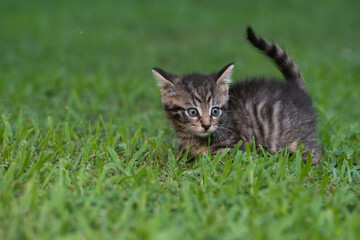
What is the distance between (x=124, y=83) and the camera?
7984 mm

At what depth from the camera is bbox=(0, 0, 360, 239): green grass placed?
2.90m

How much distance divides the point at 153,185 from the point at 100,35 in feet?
31.2

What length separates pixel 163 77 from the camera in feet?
15.4

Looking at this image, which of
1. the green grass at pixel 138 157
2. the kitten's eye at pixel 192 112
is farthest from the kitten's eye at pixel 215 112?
the green grass at pixel 138 157

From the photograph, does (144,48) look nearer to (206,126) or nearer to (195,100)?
(195,100)

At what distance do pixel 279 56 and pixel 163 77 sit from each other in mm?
1571

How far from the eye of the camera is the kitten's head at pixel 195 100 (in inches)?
176

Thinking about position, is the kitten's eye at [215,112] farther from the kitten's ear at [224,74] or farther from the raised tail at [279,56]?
the raised tail at [279,56]

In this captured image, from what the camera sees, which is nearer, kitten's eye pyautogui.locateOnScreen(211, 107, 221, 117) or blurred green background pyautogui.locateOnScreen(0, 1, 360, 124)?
kitten's eye pyautogui.locateOnScreen(211, 107, 221, 117)

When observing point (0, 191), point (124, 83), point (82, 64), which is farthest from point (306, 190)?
point (82, 64)

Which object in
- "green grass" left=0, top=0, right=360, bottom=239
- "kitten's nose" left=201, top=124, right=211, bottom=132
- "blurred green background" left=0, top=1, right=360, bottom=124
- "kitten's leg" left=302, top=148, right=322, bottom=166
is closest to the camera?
"green grass" left=0, top=0, right=360, bottom=239

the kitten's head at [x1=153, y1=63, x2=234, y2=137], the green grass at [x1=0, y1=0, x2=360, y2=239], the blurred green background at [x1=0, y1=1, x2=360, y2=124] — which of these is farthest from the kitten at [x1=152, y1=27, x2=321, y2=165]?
the blurred green background at [x1=0, y1=1, x2=360, y2=124]

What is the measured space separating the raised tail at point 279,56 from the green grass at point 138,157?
2.62 ft

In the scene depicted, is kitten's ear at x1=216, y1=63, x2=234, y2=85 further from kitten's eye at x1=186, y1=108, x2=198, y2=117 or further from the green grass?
the green grass
